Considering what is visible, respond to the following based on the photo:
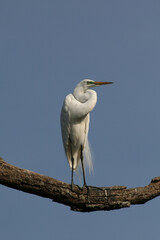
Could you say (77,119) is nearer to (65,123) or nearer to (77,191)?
(65,123)

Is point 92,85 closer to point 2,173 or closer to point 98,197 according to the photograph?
point 98,197

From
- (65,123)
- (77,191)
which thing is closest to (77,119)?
(65,123)

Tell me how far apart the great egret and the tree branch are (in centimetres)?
100

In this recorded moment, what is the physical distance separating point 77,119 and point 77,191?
61.4 inches

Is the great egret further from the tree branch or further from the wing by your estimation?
the tree branch

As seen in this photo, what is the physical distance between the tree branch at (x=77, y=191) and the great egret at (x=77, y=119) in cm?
100

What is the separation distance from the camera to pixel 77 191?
4688mm

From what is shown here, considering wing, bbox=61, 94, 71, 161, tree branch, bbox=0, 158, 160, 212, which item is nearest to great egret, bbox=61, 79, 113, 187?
wing, bbox=61, 94, 71, 161

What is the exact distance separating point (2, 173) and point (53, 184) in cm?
67

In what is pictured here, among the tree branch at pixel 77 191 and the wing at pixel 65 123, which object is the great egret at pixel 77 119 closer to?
the wing at pixel 65 123

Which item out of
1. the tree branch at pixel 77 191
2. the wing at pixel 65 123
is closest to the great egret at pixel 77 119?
the wing at pixel 65 123

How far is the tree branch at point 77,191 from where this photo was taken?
13.7ft

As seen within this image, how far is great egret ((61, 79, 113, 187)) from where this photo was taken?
19.0ft

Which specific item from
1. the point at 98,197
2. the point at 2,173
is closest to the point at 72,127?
the point at 98,197
